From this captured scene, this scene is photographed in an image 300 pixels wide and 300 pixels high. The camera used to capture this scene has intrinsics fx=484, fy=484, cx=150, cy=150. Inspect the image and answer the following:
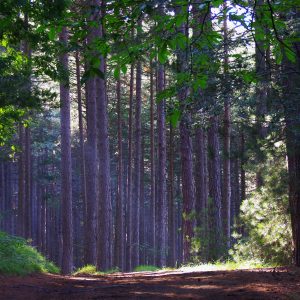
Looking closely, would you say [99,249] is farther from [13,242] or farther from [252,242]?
[252,242]

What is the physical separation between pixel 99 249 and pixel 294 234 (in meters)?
9.91

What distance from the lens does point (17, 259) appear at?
11.1m

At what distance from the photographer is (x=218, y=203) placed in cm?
1878

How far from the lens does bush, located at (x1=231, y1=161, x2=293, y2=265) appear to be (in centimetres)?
1142

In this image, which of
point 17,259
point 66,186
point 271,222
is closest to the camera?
point 17,259

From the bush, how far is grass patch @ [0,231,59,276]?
538 centimetres

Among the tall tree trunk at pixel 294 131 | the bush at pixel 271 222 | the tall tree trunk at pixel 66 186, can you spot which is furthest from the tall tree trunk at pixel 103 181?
the tall tree trunk at pixel 294 131

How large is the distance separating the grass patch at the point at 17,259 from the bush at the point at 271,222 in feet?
17.7

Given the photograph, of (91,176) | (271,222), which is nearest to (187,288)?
(271,222)

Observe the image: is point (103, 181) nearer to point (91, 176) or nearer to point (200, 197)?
point (91, 176)

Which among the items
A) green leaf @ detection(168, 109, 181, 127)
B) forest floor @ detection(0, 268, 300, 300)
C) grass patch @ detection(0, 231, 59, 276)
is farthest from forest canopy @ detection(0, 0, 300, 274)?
grass patch @ detection(0, 231, 59, 276)

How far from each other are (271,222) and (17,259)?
6117mm

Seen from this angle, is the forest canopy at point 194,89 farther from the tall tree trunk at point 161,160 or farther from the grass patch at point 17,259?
the grass patch at point 17,259

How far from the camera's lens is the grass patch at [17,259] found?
10.4m
